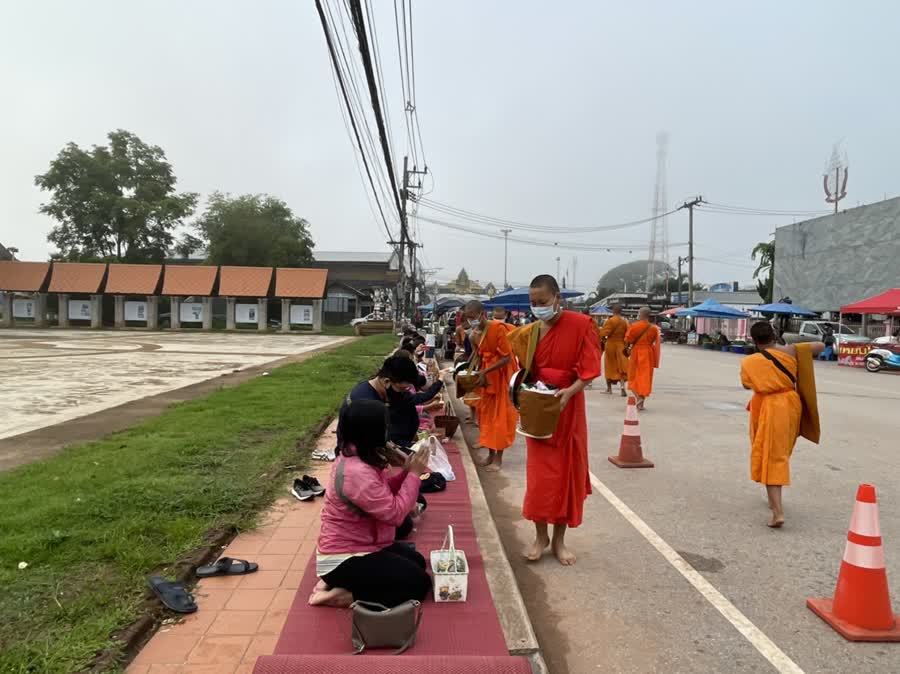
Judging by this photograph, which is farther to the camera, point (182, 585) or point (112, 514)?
point (112, 514)

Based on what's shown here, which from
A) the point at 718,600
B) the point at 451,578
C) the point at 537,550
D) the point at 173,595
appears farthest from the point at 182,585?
the point at 718,600

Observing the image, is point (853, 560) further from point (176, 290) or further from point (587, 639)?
point (176, 290)

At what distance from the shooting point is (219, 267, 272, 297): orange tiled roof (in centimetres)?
4006

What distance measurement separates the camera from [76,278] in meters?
40.7

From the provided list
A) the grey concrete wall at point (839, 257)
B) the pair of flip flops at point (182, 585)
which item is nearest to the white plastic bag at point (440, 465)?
the pair of flip flops at point (182, 585)

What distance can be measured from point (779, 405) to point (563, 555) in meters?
2.08

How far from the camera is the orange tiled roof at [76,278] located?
40250 mm

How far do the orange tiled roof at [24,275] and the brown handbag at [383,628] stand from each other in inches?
1802

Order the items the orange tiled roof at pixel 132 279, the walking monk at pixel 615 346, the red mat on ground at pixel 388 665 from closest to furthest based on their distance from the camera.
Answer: the red mat on ground at pixel 388 665
the walking monk at pixel 615 346
the orange tiled roof at pixel 132 279

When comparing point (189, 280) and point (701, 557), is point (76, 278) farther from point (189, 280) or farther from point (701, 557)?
point (701, 557)

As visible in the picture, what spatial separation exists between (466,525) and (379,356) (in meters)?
15.5

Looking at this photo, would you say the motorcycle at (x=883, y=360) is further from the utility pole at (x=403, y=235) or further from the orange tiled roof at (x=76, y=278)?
the orange tiled roof at (x=76, y=278)

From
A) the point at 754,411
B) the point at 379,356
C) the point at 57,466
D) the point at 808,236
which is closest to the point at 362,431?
the point at 754,411

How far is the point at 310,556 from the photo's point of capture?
388 cm
